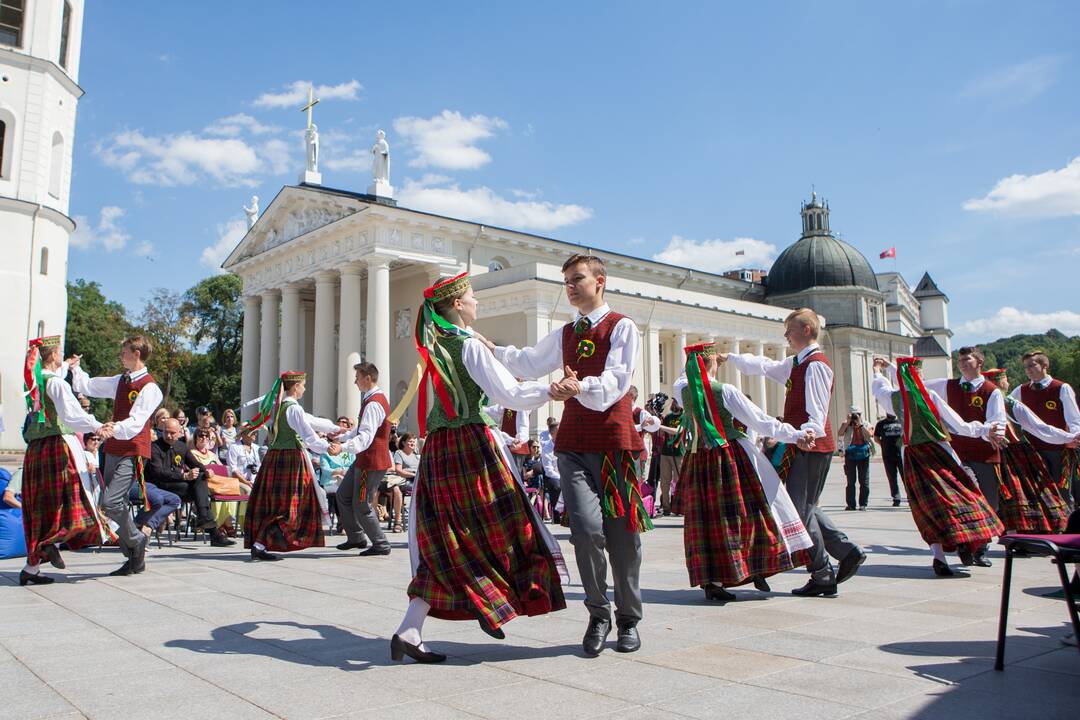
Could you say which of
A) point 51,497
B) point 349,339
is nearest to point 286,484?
point 51,497

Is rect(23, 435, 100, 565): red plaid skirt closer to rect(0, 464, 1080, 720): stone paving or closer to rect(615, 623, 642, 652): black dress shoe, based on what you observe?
rect(0, 464, 1080, 720): stone paving

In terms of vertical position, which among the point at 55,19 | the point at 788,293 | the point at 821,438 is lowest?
the point at 821,438

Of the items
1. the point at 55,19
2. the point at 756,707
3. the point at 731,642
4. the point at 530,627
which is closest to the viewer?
the point at 756,707

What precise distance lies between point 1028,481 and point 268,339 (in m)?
40.0

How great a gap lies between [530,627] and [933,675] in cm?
221

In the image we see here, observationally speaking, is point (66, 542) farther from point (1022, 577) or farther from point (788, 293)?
point (788, 293)

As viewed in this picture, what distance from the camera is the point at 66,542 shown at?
275 inches

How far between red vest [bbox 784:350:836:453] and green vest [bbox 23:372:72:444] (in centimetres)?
593

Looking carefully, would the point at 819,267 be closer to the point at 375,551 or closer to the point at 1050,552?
the point at 375,551

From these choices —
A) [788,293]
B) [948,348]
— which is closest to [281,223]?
[788,293]

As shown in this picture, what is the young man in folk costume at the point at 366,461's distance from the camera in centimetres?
833

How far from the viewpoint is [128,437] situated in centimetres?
688

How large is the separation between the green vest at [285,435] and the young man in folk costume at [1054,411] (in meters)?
7.87

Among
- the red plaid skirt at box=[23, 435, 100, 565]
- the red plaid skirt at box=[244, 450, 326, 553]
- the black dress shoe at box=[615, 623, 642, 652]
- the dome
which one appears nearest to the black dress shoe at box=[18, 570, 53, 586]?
the red plaid skirt at box=[23, 435, 100, 565]
